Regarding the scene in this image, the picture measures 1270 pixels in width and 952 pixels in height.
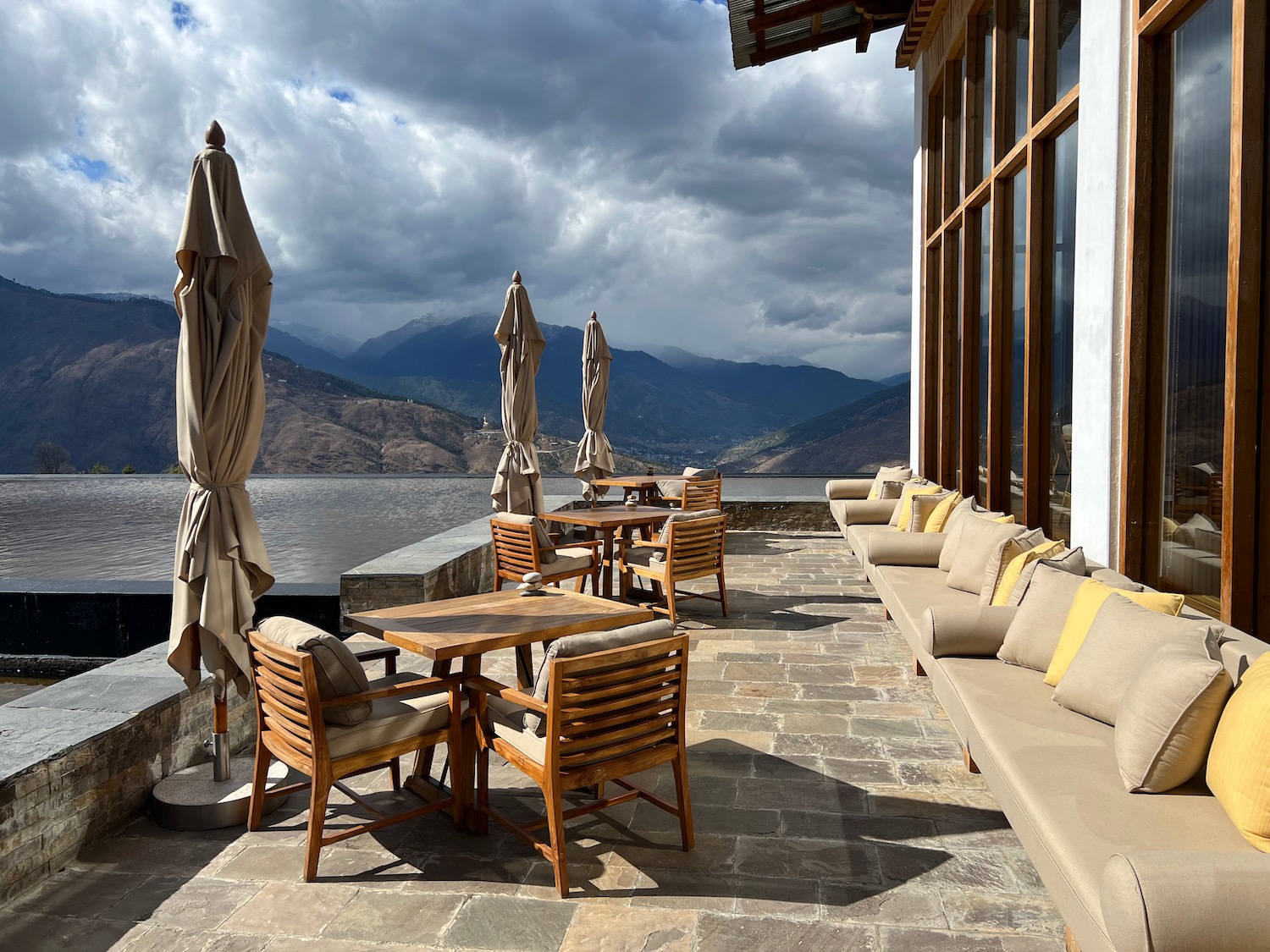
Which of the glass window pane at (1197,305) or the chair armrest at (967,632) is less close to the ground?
the glass window pane at (1197,305)

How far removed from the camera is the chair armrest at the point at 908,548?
5.63 meters

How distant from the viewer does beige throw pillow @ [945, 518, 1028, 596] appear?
14.9ft

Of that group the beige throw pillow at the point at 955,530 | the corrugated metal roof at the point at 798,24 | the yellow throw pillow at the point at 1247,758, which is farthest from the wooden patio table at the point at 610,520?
the corrugated metal roof at the point at 798,24

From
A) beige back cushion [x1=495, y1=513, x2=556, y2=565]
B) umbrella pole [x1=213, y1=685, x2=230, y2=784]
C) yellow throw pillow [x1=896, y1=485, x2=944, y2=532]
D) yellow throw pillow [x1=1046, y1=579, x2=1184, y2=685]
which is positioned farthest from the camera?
yellow throw pillow [x1=896, y1=485, x2=944, y2=532]

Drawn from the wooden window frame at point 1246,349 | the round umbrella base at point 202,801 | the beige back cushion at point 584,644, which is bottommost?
the round umbrella base at point 202,801

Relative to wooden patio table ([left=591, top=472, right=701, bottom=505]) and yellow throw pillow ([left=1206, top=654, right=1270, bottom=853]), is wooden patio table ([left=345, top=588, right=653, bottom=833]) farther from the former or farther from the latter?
wooden patio table ([left=591, top=472, right=701, bottom=505])

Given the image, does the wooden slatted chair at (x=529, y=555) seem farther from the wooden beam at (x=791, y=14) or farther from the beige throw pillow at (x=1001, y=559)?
the wooden beam at (x=791, y=14)

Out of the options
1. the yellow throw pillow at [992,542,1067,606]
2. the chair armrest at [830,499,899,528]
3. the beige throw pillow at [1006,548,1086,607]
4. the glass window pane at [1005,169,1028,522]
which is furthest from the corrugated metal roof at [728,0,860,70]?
the beige throw pillow at [1006,548,1086,607]

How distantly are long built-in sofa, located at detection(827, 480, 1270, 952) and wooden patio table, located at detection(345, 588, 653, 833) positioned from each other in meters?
1.30

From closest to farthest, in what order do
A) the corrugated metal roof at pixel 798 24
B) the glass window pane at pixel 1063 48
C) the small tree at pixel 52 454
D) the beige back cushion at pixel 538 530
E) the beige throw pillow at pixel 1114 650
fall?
the beige throw pillow at pixel 1114 650 → the glass window pane at pixel 1063 48 → the beige back cushion at pixel 538 530 → the corrugated metal roof at pixel 798 24 → the small tree at pixel 52 454

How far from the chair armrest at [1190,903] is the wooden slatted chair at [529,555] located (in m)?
4.19

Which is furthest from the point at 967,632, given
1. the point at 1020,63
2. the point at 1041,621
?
the point at 1020,63

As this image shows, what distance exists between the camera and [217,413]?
9.73ft

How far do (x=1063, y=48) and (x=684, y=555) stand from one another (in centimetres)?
392
